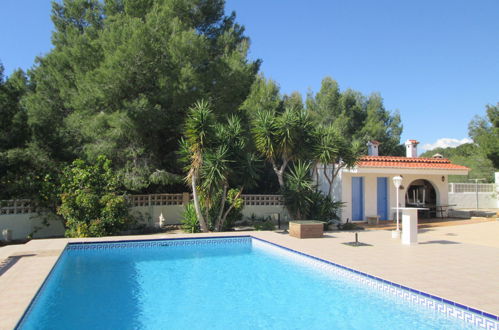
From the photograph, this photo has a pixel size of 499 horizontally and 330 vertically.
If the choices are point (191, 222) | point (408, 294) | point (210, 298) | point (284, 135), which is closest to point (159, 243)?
point (191, 222)

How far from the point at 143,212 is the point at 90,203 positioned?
4.28 m

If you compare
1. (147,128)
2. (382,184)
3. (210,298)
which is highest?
(147,128)

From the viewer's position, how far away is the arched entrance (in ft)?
73.8

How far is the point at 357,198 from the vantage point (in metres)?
19.9

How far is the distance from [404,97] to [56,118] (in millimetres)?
24181

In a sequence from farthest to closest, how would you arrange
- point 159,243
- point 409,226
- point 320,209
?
point 320,209
point 159,243
point 409,226

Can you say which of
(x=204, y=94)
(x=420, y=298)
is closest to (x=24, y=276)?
(x=420, y=298)

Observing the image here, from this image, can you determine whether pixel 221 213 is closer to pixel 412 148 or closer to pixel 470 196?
pixel 412 148

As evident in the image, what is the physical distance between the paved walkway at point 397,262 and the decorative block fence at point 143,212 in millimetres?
2661

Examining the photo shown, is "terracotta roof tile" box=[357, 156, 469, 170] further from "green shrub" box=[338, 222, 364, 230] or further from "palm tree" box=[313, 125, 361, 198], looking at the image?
"green shrub" box=[338, 222, 364, 230]

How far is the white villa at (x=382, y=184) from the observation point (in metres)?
19.6

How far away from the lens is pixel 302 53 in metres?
24.8

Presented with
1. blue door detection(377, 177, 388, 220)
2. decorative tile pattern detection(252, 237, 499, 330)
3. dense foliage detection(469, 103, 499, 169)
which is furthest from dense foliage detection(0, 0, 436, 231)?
dense foliage detection(469, 103, 499, 169)

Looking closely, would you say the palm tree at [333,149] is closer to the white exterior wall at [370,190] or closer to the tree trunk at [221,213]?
the white exterior wall at [370,190]
